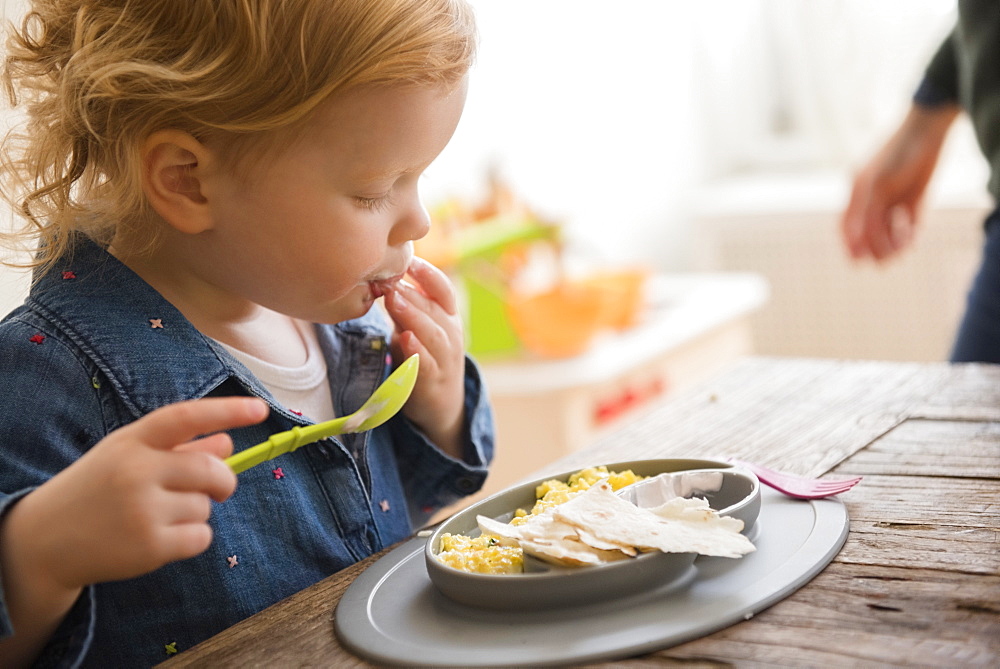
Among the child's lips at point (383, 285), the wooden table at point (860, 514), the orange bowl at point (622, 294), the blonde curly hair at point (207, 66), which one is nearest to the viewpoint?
the wooden table at point (860, 514)

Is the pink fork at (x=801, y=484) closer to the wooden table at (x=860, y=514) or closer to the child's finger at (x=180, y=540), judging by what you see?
the wooden table at (x=860, y=514)

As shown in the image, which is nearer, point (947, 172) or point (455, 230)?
point (455, 230)

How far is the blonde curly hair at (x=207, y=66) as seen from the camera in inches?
28.6

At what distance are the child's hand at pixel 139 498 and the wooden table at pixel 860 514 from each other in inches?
3.4

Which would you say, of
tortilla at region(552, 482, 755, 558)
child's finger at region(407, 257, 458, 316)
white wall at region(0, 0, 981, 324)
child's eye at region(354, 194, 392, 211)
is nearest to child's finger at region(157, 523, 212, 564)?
tortilla at region(552, 482, 755, 558)

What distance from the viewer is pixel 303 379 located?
36.2 inches

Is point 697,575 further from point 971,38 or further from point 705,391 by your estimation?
point 971,38

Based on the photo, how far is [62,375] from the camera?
714 millimetres

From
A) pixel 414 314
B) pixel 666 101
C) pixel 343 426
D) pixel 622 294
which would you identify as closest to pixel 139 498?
pixel 343 426

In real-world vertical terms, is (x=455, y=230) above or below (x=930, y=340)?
above

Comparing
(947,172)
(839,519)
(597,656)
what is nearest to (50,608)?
(597,656)

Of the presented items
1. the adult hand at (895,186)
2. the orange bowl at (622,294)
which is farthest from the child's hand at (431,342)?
the orange bowl at (622,294)

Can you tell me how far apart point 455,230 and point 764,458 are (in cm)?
128

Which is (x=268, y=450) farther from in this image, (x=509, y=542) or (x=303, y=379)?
(x=303, y=379)
